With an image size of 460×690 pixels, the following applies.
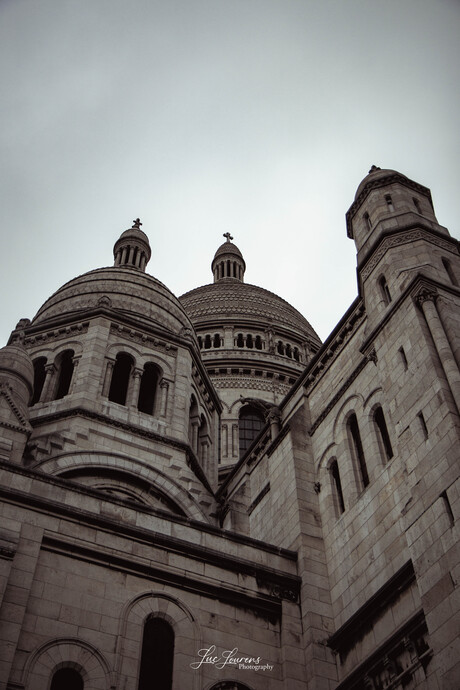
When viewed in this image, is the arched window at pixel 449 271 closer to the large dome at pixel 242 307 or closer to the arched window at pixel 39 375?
the arched window at pixel 39 375

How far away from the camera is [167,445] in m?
24.9

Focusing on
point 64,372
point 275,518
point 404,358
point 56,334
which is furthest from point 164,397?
point 404,358

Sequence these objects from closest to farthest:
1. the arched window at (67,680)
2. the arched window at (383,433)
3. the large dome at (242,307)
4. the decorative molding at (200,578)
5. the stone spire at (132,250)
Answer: the arched window at (67,680)
the decorative molding at (200,578)
the arched window at (383,433)
the stone spire at (132,250)
the large dome at (242,307)

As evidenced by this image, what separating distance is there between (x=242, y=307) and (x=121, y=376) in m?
22.2

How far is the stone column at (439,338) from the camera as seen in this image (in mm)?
15023

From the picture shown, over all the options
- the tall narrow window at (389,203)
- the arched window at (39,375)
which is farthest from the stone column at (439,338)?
the arched window at (39,375)

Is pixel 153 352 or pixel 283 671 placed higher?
pixel 153 352

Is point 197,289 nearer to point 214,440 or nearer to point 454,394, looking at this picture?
point 214,440

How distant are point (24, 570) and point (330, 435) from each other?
27.4ft

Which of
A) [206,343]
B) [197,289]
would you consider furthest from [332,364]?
[197,289]

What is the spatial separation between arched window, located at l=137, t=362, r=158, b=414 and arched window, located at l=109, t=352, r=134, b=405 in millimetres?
542

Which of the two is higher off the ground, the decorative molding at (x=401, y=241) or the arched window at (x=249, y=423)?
the arched window at (x=249, y=423)

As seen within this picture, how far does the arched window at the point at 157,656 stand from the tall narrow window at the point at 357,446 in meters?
5.43

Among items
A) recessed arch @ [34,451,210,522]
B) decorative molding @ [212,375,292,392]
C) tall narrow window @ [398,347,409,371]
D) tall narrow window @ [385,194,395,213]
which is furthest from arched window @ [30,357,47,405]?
decorative molding @ [212,375,292,392]
